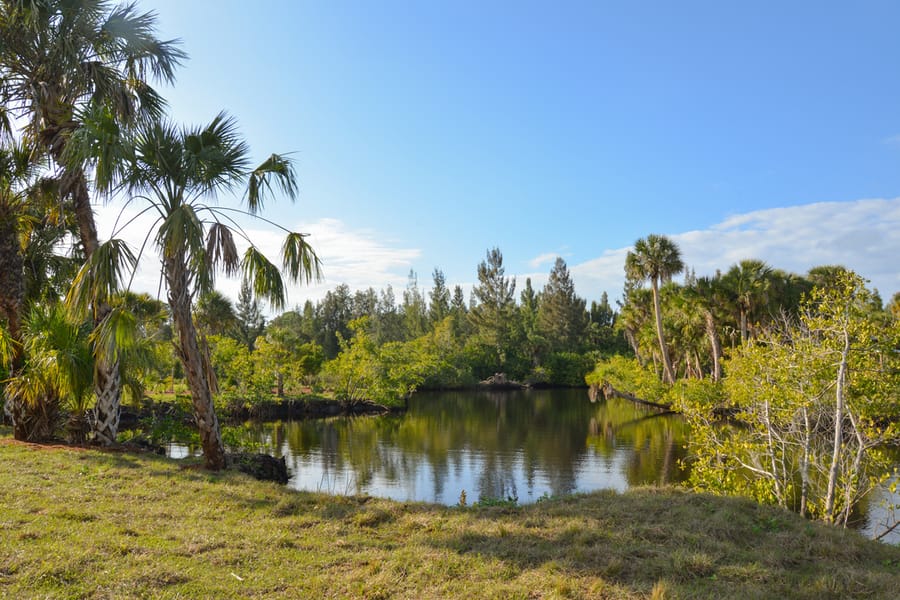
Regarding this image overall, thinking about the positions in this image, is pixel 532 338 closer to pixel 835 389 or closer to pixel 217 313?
pixel 217 313

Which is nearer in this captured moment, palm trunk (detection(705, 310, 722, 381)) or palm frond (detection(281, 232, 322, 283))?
palm frond (detection(281, 232, 322, 283))

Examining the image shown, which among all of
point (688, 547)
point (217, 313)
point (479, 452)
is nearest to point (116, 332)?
point (688, 547)

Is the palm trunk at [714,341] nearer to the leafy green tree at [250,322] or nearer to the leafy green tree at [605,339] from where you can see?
the leafy green tree at [605,339]

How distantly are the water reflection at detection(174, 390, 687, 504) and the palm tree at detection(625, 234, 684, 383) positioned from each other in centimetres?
614

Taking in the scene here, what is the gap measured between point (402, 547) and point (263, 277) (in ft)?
19.1

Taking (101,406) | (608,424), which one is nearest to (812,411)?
(101,406)

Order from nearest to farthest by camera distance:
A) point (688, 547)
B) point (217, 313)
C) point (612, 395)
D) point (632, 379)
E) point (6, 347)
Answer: point (688, 547) → point (6, 347) → point (217, 313) → point (632, 379) → point (612, 395)

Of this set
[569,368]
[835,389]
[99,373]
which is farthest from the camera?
[569,368]

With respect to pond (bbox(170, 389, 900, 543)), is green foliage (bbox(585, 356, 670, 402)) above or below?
above

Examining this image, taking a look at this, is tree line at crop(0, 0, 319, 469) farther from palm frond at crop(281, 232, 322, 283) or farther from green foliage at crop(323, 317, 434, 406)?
green foliage at crop(323, 317, 434, 406)

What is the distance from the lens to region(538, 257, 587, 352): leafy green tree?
73688mm

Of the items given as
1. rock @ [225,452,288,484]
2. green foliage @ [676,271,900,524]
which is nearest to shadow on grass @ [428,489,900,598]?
green foliage @ [676,271,900,524]

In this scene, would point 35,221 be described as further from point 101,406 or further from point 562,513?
point 562,513

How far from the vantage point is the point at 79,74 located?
10.9 m
